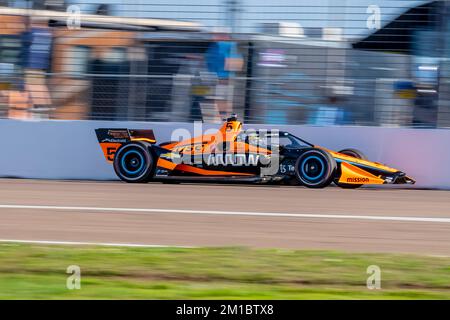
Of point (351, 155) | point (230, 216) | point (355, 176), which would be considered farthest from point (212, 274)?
point (351, 155)

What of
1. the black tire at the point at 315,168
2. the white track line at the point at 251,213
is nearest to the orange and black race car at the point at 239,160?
the black tire at the point at 315,168

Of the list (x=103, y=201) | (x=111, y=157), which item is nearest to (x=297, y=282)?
(x=103, y=201)

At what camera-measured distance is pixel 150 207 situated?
31.9 ft

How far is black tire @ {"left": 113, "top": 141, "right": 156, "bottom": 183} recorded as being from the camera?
42.0 feet

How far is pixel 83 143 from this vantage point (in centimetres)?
1355

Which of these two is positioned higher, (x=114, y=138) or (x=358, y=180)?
(x=114, y=138)

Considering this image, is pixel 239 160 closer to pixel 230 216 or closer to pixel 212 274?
pixel 230 216

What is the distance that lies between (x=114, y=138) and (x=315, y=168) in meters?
3.07

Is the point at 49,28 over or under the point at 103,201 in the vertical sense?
over

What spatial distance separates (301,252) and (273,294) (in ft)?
4.58

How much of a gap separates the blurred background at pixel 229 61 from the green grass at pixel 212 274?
260 inches

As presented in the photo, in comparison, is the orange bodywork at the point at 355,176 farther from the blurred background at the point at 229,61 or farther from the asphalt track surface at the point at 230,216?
the blurred background at the point at 229,61

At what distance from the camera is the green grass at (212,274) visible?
5480 mm
